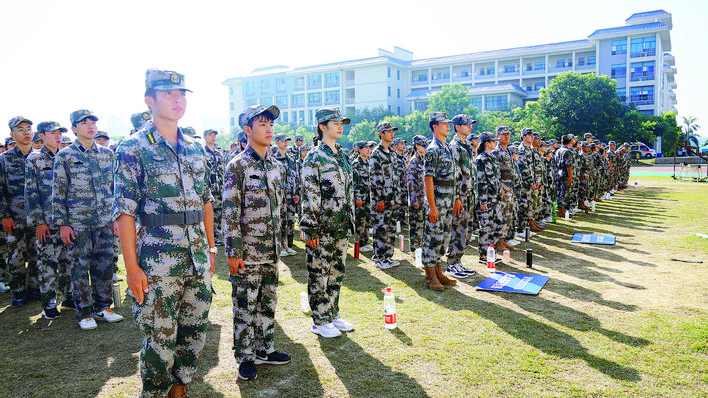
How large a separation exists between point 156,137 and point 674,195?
23.8m

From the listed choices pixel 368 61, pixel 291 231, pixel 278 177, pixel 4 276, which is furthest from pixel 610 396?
pixel 368 61

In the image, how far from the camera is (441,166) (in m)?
6.99

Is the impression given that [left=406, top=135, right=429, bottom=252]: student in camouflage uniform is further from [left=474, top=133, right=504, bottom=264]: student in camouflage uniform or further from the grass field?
the grass field

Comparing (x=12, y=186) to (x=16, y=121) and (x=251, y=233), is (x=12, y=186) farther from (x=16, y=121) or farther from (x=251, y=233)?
(x=251, y=233)

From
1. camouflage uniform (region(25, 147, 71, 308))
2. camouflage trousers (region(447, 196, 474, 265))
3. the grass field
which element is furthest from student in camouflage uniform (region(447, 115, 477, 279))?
camouflage uniform (region(25, 147, 71, 308))

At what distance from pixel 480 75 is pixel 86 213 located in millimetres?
78490

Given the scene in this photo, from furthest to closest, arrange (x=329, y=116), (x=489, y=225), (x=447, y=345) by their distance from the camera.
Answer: (x=489, y=225), (x=329, y=116), (x=447, y=345)

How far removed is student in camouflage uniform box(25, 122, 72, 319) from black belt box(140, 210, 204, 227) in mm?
3846

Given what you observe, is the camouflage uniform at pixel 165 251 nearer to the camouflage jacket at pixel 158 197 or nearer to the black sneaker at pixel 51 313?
the camouflage jacket at pixel 158 197

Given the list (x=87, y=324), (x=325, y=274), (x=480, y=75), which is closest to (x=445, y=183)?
(x=325, y=274)

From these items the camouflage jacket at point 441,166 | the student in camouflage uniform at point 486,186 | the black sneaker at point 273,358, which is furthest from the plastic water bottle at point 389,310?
the student in camouflage uniform at point 486,186

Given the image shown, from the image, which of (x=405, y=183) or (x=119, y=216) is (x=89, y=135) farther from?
(x=405, y=183)

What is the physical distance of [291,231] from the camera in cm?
1069

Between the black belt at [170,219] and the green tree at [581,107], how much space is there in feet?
168
